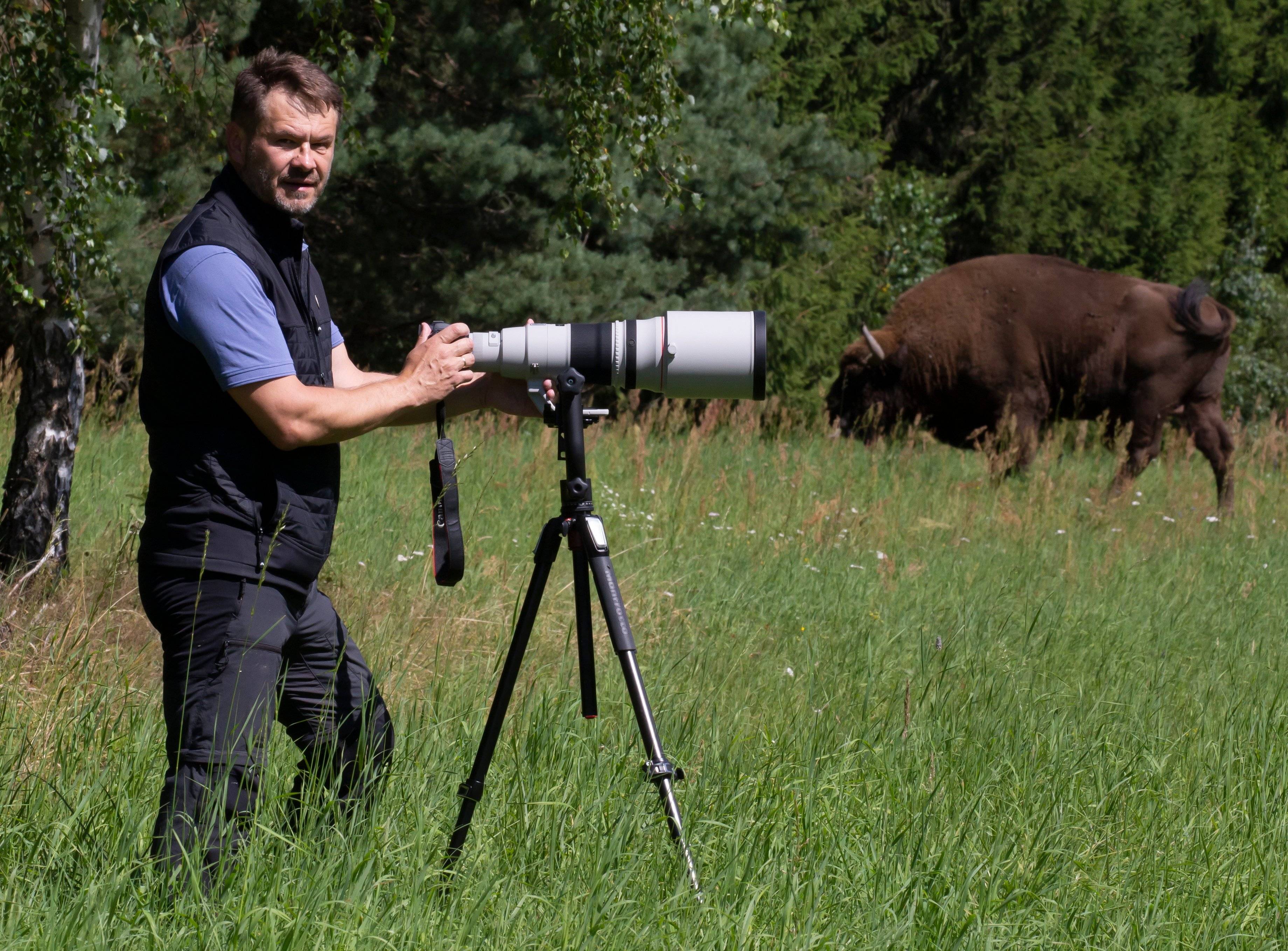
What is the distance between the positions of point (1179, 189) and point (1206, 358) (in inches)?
521

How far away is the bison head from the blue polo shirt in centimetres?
953

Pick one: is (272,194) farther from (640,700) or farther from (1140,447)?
(1140,447)

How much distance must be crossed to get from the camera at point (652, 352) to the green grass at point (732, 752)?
967mm

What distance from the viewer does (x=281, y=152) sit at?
8.59 ft

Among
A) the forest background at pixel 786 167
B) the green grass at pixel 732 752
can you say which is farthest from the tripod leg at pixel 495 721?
the forest background at pixel 786 167

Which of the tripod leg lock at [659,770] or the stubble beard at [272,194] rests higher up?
the stubble beard at [272,194]

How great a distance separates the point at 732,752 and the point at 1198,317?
897 cm

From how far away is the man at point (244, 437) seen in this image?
2.44 m

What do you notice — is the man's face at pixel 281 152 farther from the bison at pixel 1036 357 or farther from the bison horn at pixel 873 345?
the bison horn at pixel 873 345

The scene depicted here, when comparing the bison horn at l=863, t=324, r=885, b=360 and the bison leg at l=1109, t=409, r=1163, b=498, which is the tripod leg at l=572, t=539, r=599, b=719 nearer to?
the bison leg at l=1109, t=409, r=1163, b=498

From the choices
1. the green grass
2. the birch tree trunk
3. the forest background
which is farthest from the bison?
the birch tree trunk

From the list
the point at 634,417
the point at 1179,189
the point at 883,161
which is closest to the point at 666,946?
the point at 634,417

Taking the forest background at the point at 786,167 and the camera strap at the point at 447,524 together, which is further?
the forest background at the point at 786,167

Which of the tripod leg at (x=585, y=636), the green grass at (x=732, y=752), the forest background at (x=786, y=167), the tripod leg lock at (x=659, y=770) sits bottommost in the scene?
the green grass at (x=732, y=752)
